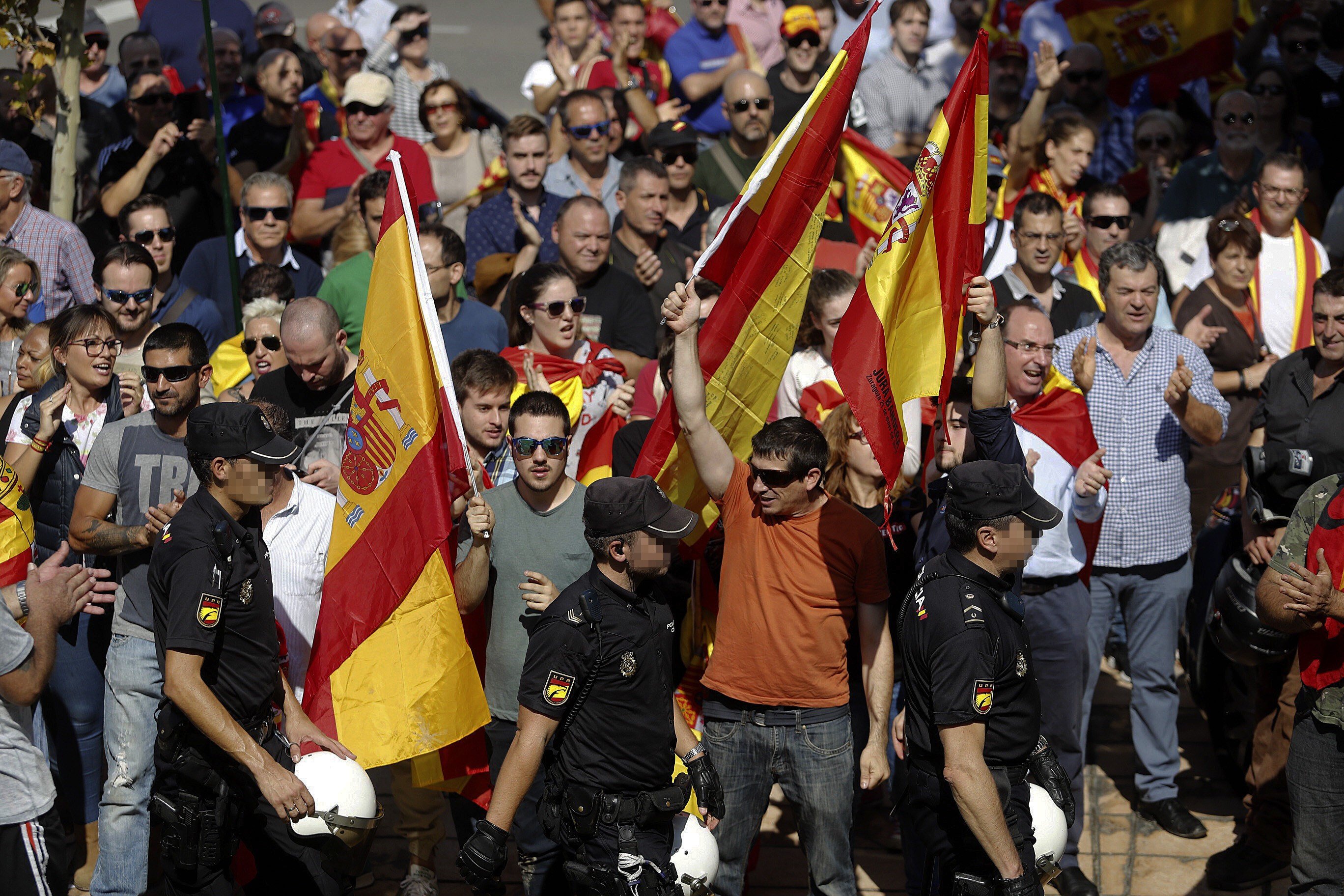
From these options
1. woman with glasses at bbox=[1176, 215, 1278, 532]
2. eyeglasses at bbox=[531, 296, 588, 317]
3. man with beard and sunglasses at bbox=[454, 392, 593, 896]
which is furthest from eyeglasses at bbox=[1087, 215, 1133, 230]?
man with beard and sunglasses at bbox=[454, 392, 593, 896]

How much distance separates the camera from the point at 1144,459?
6543 millimetres

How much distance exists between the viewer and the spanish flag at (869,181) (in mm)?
8672

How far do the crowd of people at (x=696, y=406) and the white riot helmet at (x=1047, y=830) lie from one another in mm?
502

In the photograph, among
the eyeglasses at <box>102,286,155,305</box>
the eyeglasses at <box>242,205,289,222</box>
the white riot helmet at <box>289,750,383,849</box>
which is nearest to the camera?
the white riot helmet at <box>289,750,383,849</box>

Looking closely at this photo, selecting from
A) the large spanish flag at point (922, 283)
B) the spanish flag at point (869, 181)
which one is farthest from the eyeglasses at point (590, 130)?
the large spanish flag at point (922, 283)

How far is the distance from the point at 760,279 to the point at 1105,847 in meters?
3.18

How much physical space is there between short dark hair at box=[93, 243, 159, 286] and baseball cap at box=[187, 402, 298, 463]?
98.9 inches

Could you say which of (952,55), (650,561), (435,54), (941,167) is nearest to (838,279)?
(941,167)

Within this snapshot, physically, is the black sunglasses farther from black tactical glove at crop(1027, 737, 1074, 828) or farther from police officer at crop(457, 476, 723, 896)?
black tactical glove at crop(1027, 737, 1074, 828)

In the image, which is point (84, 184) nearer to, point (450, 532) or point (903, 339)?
point (450, 532)

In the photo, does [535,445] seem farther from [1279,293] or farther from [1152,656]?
[1279,293]

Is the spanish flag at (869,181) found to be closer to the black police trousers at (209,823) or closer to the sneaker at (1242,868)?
the sneaker at (1242,868)

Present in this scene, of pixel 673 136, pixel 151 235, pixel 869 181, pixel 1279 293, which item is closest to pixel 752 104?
pixel 673 136

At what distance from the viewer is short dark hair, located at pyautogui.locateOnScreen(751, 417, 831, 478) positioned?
199 inches
